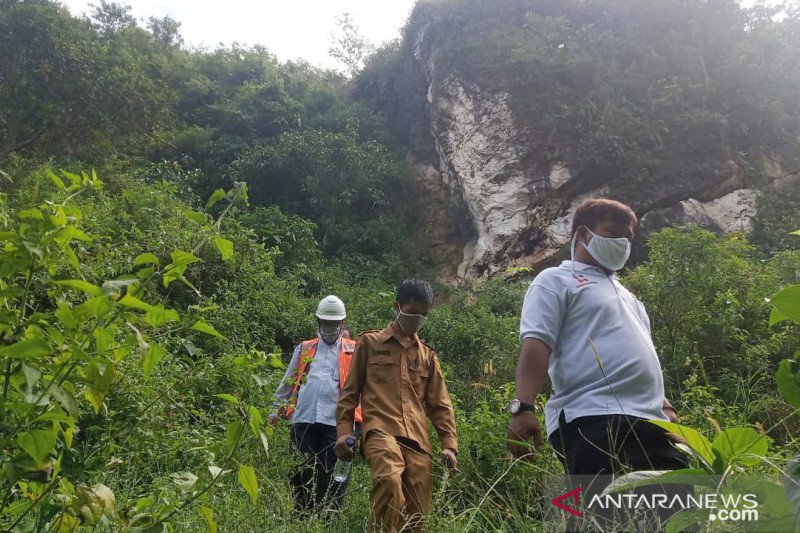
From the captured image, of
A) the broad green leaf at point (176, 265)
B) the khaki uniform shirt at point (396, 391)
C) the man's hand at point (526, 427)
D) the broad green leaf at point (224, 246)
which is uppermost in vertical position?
the broad green leaf at point (224, 246)

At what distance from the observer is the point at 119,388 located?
3.83 meters

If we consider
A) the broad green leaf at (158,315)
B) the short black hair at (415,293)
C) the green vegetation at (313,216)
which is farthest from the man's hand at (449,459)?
the broad green leaf at (158,315)

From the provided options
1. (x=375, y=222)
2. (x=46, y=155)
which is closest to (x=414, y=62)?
(x=375, y=222)

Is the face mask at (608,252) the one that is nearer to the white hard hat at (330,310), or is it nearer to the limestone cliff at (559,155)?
the white hard hat at (330,310)

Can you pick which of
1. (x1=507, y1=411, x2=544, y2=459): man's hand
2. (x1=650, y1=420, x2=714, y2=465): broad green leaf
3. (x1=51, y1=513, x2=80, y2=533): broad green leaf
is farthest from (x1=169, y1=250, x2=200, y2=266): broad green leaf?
(x1=507, y1=411, x2=544, y2=459): man's hand

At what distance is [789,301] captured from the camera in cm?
80

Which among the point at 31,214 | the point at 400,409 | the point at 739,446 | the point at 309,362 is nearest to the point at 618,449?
the point at 739,446

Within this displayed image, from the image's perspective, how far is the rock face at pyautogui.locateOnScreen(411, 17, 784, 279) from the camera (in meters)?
10.7

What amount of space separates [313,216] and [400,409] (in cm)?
1051

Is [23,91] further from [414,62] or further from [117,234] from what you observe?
[414,62]

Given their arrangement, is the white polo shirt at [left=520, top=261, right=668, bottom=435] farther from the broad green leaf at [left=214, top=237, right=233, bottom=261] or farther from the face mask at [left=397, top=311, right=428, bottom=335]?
the broad green leaf at [left=214, top=237, right=233, bottom=261]

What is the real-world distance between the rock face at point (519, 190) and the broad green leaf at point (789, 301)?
33.6 ft

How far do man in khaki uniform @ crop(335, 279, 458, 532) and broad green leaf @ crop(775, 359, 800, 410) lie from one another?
1.81 meters

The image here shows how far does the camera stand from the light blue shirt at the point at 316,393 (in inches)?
148
